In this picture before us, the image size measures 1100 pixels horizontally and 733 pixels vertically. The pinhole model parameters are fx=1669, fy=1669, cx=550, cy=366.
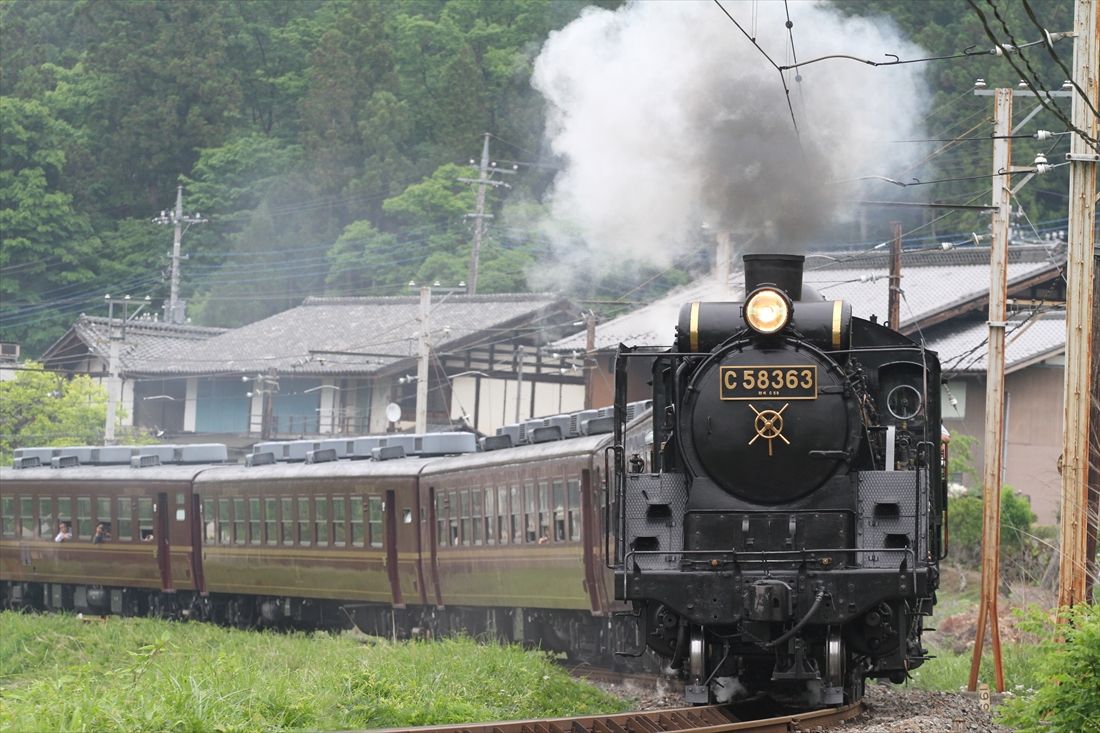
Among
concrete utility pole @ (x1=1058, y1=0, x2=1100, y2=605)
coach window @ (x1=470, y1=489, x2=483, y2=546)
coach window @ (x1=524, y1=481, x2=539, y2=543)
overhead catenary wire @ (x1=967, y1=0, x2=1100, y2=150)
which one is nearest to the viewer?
overhead catenary wire @ (x1=967, y1=0, x2=1100, y2=150)

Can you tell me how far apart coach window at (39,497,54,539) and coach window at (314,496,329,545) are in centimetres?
672

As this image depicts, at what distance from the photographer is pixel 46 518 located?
87.9 ft

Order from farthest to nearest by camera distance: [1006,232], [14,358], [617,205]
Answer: [14,358] → [617,205] → [1006,232]

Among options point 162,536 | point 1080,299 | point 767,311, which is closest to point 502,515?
point 1080,299

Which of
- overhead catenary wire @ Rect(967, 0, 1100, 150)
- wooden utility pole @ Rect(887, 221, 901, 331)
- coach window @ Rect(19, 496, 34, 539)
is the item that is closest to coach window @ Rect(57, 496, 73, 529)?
coach window @ Rect(19, 496, 34, 539)

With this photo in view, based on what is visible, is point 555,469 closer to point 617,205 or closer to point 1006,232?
point 617,205

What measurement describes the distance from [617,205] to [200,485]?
985 cm

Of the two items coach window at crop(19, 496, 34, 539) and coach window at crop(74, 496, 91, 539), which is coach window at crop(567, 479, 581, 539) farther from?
coach window at crop(19, 496, 34, 539)

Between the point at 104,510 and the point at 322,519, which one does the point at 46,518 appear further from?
the point at 322,519

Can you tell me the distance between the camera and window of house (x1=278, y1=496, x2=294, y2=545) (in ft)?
73.8

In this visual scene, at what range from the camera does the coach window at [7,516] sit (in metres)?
27.6

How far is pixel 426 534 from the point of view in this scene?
20.0 m

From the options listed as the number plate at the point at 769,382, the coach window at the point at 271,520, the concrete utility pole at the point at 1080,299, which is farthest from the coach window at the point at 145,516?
the number plate at the point at 769,382

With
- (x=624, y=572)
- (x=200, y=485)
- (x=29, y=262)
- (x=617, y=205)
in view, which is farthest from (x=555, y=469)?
(x=29, y=262)
